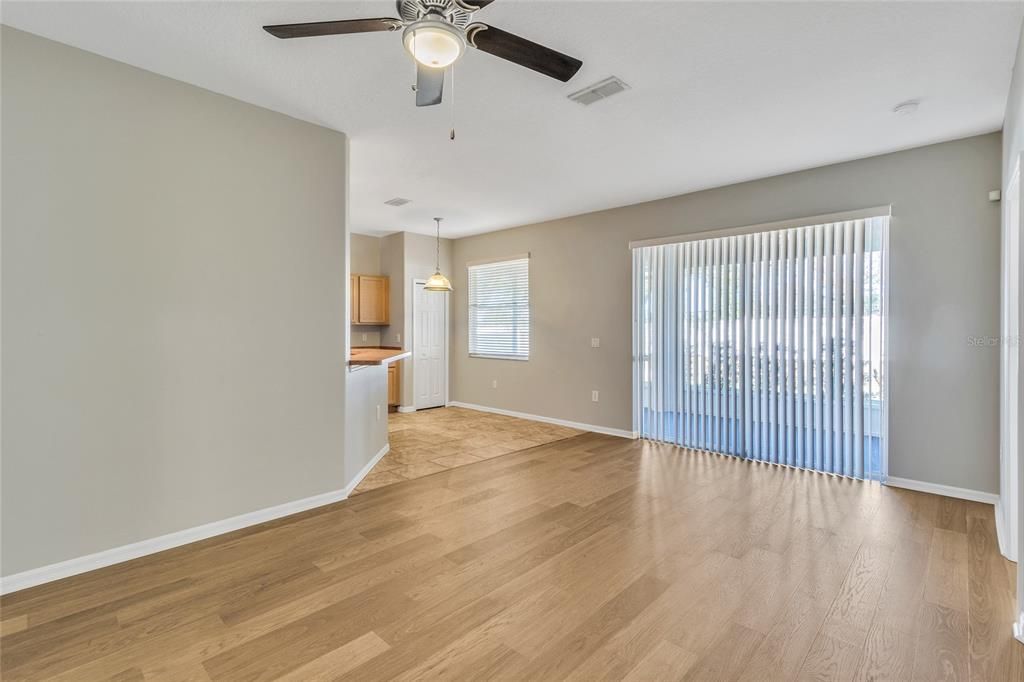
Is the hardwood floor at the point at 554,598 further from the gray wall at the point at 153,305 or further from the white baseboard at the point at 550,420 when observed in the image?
the white baseboard at the point at 550,420

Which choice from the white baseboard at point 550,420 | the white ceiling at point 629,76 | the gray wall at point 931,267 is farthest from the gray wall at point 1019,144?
the white baseboard at point 550,420

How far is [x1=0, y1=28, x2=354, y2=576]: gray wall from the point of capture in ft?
7.96

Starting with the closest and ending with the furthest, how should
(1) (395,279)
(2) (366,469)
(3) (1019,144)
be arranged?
(3) (1019,144) → (2) (366,469) → (1) (395,279)

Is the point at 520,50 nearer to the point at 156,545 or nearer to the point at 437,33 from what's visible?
the point at 437,33

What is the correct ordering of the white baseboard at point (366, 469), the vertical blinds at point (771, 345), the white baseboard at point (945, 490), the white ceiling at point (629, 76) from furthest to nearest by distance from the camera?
the vertical blinds at point (771, 345), the white baseboard at point (366, 469), the white baseboard at point (945, 490), the white ceiling at point (629, 76)

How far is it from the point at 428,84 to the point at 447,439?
4203 millimetres

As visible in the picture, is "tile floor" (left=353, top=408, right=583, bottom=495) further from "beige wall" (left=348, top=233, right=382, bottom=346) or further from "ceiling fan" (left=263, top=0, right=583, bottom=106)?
"ceiling fan" (left=263, top=0, right=583, bottom=106)

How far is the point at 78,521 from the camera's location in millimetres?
2553

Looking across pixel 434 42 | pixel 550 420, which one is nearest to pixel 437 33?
pixel 434 42

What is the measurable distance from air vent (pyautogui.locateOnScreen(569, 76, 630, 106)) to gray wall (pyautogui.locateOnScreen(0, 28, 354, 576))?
1.88m

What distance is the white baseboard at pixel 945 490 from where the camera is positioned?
3.55 metres

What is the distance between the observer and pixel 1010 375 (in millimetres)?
2801

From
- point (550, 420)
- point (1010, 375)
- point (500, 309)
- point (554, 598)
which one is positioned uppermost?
point (500, 309)

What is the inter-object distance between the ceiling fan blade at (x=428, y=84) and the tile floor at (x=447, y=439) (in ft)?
9.62
